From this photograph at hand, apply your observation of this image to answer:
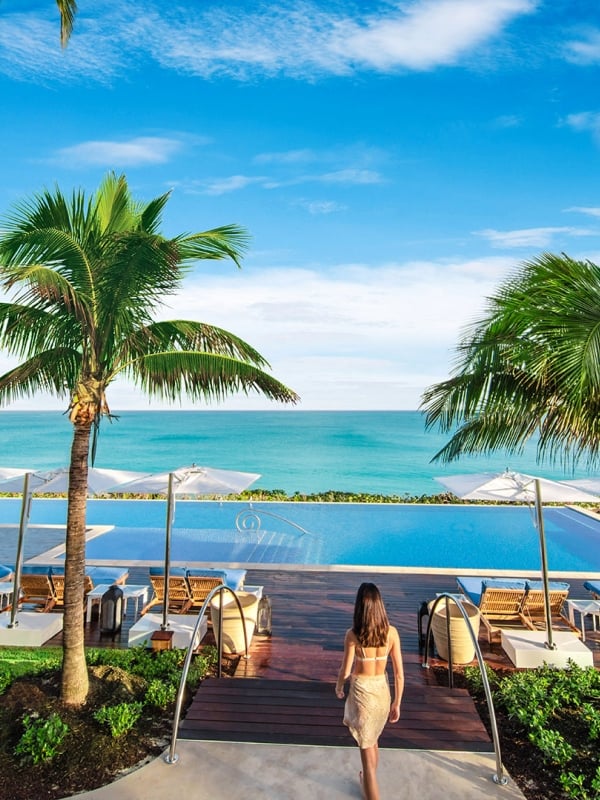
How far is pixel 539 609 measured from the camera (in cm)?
793

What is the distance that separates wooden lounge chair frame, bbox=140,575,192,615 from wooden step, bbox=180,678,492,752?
8.68ft

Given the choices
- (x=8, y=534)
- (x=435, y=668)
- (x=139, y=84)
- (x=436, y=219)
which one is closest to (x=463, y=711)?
(x=435, y=668)

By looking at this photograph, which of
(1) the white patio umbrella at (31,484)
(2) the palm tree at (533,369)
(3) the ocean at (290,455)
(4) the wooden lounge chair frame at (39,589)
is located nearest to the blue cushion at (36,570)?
(4) the wooden lounge chair frame at (39,589)

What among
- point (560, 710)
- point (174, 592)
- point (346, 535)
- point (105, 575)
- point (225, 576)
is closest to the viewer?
point (560, 710)

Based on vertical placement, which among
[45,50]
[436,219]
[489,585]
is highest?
[436,219]

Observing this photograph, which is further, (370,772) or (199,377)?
(199,377)

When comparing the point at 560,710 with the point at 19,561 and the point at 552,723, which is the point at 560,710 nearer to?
the point at 552,723

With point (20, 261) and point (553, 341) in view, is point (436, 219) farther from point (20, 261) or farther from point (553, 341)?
point (20, 261)

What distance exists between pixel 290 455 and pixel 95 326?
59.3 meters

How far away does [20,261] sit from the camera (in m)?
5.14

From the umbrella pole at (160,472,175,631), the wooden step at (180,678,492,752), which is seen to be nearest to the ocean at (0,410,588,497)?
the umbrella pole at (160,472,175,631)

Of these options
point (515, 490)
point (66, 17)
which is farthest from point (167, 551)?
point (66, 17)

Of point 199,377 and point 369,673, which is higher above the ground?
point 199,377

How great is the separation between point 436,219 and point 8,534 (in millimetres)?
18740
